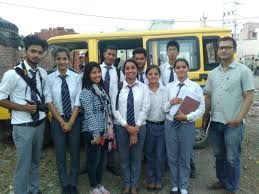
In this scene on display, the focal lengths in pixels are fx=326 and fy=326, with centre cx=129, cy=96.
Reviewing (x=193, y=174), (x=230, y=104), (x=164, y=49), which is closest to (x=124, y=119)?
(x=230, y=104)

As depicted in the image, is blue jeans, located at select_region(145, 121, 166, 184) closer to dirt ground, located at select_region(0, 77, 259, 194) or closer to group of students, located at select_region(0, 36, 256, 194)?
group of students, located at select_region(0, 36, 256, 194)

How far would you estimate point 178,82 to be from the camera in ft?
13.5

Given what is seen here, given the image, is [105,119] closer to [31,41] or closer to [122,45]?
[31,41]

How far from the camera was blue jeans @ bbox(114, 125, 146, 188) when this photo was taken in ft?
13.5

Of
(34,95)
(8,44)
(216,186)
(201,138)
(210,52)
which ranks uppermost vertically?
(8,44)

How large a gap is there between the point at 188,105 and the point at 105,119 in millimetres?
1044

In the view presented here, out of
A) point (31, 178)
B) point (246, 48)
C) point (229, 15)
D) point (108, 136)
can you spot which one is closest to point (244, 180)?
point (108, 136)

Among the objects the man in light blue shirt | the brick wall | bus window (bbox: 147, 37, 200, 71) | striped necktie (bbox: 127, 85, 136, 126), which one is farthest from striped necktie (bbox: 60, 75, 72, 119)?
the brick wall

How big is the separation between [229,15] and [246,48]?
8591mm

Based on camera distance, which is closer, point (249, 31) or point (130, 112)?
point (130, 112)

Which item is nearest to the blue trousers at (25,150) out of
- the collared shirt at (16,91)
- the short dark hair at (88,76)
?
the collared shirt at (16,91)

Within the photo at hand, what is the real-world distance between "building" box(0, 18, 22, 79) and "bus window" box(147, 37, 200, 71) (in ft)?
18.8

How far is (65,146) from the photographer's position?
412cm

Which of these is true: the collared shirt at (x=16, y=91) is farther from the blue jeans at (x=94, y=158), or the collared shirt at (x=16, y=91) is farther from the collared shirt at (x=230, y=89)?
the collared shirt at (x=230, y=89)
